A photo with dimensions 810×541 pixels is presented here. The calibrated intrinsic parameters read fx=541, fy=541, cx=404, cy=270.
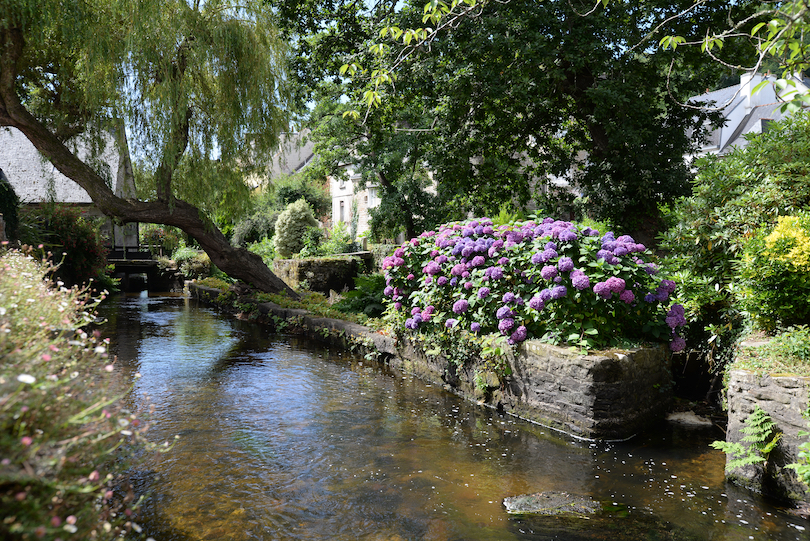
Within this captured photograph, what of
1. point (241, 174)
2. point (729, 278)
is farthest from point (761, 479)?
point (241, 174)

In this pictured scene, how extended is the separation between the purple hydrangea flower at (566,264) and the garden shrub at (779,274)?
4.40ft

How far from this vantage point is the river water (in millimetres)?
3221

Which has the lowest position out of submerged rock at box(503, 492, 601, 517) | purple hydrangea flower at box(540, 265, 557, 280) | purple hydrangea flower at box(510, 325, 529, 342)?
submerged rock at box(503, 492, 601, 517)

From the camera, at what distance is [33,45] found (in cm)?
952

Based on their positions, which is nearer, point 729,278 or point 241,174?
point 729,278

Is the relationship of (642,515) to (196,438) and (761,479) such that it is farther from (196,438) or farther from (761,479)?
(196,438)

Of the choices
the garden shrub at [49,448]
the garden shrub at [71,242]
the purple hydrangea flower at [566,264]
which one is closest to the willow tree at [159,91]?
the garden shrub at [71,242]

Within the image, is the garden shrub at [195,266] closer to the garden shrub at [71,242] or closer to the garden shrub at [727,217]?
the garden shrub at [71,242]

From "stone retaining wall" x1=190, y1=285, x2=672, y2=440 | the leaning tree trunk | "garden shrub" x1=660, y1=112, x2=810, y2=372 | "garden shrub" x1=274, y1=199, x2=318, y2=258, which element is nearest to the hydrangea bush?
"stone retaining wall" x1=190, y1=285, x2=672, y2=440

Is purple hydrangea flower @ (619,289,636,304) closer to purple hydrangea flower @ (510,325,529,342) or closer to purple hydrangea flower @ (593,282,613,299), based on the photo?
purple hydrangea flower @ (593,282,613,299)

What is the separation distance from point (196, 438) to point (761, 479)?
4.32 meters

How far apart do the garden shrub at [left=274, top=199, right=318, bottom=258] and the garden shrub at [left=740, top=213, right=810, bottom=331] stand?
55.1ft

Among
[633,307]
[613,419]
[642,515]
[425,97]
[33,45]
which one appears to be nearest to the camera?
[642,515]

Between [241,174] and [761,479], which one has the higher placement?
[241,174]
